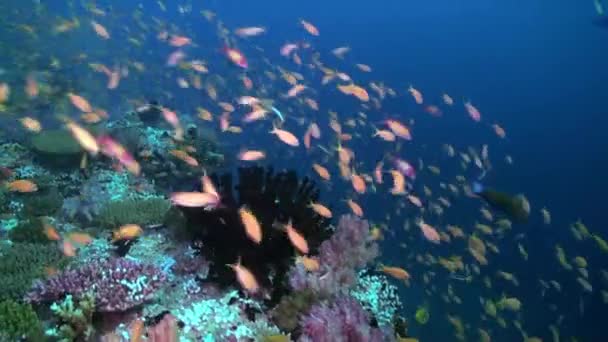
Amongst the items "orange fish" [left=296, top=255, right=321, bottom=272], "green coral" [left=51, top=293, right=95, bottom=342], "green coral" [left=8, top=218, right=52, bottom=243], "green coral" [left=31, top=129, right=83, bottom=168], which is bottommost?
"green coral" [left=31, top=129, right=83, bottom=168]

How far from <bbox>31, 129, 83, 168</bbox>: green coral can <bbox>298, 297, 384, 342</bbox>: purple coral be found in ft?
24.1

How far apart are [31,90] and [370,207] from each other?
57.7 feet

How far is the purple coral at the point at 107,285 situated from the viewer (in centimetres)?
484

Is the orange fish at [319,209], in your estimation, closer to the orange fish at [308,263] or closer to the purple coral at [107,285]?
the orange fish at [308,263]

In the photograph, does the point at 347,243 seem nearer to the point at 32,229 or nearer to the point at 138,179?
the point at 32,229

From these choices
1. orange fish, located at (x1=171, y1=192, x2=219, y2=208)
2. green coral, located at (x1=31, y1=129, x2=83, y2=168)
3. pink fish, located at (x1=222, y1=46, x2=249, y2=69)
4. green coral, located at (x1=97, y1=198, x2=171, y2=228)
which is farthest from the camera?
green coral, located at (x1=31, y1=129, x2=83, y2=168)

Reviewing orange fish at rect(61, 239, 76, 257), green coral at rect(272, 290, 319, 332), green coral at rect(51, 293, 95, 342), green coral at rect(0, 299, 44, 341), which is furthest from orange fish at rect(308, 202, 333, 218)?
green coral at rect(0, 299, 44, 341)

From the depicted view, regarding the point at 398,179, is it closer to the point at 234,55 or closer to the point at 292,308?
the point at 292,308

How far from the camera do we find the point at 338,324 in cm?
491

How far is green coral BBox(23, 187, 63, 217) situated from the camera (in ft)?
26.6

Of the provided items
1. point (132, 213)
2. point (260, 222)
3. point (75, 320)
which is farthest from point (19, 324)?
point (132, 213)

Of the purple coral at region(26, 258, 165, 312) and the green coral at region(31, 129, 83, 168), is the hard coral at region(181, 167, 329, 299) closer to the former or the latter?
the purple coral at region(26, 258, 165, 312)

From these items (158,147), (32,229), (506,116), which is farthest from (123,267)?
(506,116)

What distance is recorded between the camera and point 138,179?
1018 centimetres
